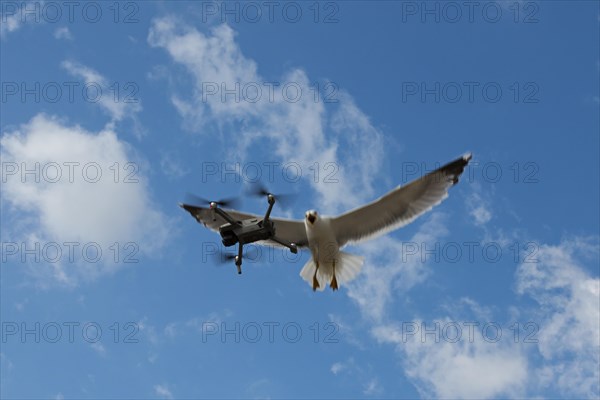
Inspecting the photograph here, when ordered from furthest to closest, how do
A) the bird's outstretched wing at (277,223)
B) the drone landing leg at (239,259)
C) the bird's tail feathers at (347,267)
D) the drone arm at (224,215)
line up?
the bird's tail feathers at (347,267) → the bird's outstretched wing at (277,223) → the drone landing leg at (239,259) → the drone arm at (224,215)

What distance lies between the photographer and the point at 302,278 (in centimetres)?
1581

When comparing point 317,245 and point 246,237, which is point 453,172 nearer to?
point 317,245

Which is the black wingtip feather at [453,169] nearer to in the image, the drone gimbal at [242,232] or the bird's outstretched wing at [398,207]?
the bird's outstretched wing at [398,207]

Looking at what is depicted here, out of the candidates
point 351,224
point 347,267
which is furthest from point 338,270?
point 351,224

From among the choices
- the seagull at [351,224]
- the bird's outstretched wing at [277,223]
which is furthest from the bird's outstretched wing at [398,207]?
the bird's outstretched wing at [277,223]

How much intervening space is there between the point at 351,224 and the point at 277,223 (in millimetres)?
1582

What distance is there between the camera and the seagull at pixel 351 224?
15008mm

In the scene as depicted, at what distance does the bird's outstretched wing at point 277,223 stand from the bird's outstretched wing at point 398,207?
752mm

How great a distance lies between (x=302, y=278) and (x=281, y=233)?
1077mm

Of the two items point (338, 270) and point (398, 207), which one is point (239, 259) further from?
point (398, 207)

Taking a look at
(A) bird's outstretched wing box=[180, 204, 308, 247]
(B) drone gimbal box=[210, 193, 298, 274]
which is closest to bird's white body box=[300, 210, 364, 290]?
(A) bird's outstretched wing box=[180, 204, 308, 247]

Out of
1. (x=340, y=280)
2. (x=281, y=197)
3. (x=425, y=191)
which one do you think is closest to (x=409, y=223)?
(x=425, y=191)

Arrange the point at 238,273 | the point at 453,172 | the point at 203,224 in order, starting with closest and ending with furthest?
the point at 238,273, the point at 453,172, the point at 203,224

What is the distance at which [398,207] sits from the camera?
15.4 metres
